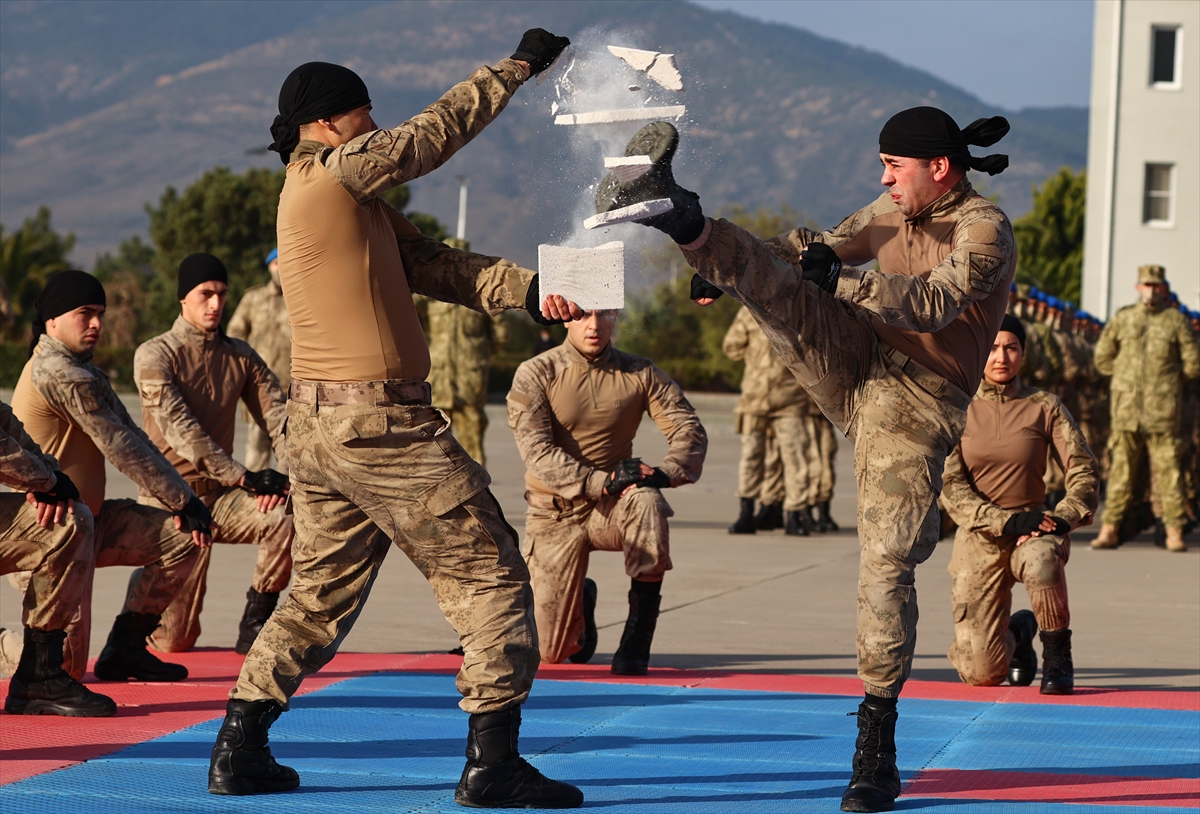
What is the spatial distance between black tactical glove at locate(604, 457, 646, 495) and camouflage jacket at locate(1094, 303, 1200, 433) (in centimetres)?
704

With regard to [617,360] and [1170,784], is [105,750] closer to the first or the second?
[617,360]

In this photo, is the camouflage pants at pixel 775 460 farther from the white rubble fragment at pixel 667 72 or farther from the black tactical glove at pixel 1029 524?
the white rubble fragment at pixel 667 72

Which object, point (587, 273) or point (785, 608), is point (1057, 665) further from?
point (587, 273)

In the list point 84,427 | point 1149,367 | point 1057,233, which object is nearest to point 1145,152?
point 1057,233

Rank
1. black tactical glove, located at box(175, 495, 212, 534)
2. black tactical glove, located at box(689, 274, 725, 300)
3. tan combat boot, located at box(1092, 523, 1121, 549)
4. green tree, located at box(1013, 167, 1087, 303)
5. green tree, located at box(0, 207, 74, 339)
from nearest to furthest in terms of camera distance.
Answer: black tactical glove, located at box(689, 274, 725, 300) → black tactical glove, located at box(175, 495, 212, 534) → tan combat boot, located at box(1092, 523, 1121, 549) → green tree, located at box(0, 207, 74, 339) → green tree, located at box(1013, 167, 1087, 303)

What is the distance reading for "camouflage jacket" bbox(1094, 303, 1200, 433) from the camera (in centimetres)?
1255

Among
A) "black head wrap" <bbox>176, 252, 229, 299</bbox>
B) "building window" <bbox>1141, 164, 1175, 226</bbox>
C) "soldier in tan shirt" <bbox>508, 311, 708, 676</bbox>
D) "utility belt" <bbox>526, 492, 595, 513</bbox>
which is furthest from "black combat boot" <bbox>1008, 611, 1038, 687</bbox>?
"building window" <bbox>1141, 164, 1175, 226</bbox>

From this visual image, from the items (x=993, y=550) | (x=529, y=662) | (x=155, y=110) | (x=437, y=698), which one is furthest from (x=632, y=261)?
(x=155, y=110)

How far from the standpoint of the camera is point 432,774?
4.97 meters

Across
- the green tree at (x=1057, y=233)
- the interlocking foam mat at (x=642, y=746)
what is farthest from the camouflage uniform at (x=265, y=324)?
the green tree at (x=1057, y=233)

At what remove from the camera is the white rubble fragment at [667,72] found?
4.40 m

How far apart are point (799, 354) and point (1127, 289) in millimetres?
34166

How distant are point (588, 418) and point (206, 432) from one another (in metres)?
1.77

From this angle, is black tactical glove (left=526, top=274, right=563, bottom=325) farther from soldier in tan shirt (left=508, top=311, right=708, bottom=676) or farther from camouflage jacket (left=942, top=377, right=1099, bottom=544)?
camouflage jacket (left=942, top=377, right=1099, bottom=544)
